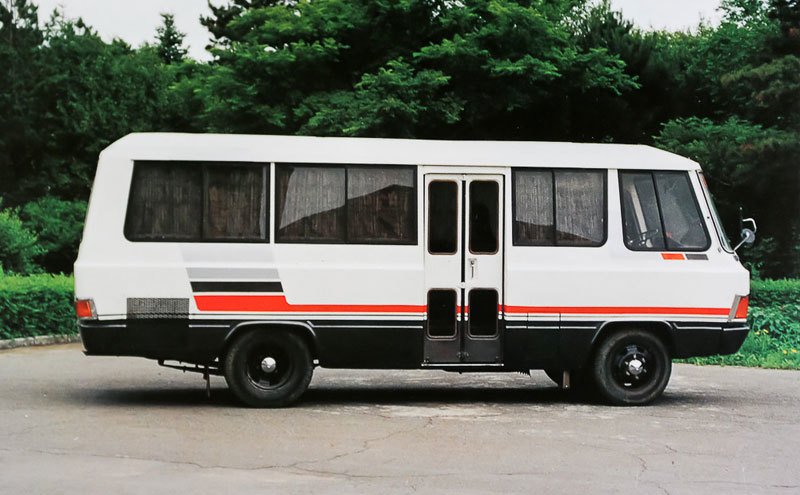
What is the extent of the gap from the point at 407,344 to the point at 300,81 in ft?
50.8

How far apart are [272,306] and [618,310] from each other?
11.6 ft

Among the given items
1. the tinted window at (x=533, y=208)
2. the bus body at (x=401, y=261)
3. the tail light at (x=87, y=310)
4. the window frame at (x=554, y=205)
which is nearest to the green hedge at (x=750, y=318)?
the bus body at (x=401, y=261)

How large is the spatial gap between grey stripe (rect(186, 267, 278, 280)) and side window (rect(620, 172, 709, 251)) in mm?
3704

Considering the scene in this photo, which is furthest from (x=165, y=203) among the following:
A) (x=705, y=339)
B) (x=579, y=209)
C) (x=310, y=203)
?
(x=705, y=339)

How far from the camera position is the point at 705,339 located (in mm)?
12516

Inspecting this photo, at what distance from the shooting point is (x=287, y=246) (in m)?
12.0

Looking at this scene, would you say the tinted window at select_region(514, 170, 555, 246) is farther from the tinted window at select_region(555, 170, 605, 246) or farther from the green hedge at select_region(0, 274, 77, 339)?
the green hedge at select_region(0, 274, 77, 339)

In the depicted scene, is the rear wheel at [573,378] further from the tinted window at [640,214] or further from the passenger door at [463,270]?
the tinted window at [640,214]

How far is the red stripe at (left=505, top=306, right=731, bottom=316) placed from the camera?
12.3m

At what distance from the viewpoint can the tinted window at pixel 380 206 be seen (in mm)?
12117

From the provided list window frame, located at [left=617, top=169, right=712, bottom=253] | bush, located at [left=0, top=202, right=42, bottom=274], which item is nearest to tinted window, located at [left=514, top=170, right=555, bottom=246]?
window frame, located at [left=617, top=169, right=712, bottom=253]

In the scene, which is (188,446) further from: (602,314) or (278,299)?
(602,314)

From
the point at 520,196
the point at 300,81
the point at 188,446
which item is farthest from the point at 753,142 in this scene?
the point at 188,446

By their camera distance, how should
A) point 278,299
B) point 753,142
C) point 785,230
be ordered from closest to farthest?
1. point 278,299
2. point 753,142
3. point 785,230
